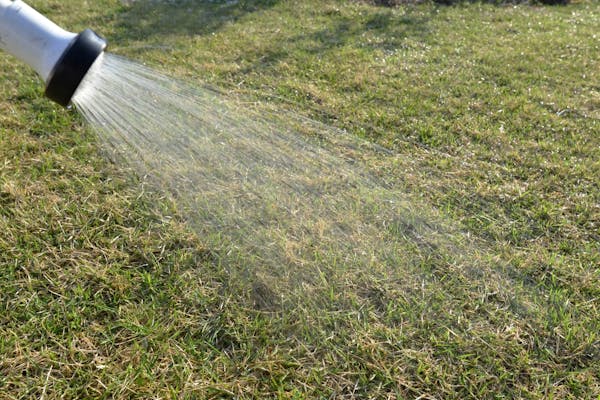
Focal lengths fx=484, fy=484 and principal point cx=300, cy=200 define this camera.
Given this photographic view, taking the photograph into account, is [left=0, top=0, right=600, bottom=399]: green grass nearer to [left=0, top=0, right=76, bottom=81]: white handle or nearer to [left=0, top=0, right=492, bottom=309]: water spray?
[left=0, top=0, right=492, bottom=309]: water spray

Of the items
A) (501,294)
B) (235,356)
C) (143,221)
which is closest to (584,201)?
(501,294)

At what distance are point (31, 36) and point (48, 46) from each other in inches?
1.8

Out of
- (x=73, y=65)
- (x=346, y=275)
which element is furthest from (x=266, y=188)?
(x=73, y=65)

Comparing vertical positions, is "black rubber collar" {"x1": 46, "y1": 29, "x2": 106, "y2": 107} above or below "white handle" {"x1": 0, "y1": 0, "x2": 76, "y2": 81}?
below

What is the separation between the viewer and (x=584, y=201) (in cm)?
248

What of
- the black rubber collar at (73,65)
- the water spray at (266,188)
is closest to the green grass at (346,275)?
the water spray at (266,188)

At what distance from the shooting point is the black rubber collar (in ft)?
3.94

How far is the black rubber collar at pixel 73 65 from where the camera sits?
3.94 feet

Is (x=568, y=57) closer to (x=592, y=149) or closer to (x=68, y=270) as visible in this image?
(x=592, y=149)

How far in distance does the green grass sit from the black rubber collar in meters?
0.93

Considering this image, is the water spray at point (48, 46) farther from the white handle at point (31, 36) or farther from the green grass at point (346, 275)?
the green grass at point (346, 275)

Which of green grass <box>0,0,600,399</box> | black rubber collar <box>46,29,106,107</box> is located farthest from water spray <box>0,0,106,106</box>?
green grass <box>0,0,600,399</box>

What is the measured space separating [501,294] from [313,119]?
1741 mm

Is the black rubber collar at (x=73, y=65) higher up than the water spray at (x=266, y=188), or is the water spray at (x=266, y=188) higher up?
the black rubber collar at (x=73, y=65)
